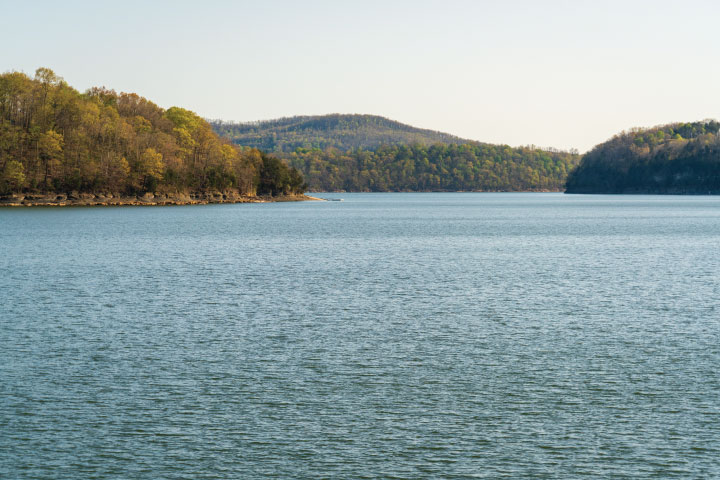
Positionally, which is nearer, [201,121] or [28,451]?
[28,451]

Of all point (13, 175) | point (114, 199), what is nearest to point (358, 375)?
point (13, 175)

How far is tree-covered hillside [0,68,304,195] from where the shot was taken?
366 feet

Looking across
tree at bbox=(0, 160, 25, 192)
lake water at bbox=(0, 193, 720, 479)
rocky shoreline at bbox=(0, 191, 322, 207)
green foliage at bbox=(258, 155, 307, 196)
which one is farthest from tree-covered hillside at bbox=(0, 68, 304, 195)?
lake water at bbox=(0, 193, 720, 479)

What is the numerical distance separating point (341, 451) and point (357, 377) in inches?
170

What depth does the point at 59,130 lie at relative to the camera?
116 meters

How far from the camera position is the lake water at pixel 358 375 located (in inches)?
439

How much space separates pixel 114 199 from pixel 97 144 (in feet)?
41.2

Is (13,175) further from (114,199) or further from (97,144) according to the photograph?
(114,199)

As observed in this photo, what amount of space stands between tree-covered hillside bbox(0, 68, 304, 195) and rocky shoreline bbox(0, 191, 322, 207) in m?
1.36

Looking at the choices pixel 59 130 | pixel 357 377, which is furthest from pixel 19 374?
pixel 59 130

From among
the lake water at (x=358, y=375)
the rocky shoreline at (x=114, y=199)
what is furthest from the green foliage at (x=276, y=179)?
the lake water at (x=358, y=375)

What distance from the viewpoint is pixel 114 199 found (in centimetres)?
13075

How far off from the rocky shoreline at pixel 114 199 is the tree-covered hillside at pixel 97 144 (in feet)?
4.47

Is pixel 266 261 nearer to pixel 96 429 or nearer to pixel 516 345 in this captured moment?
pixel 516 345
